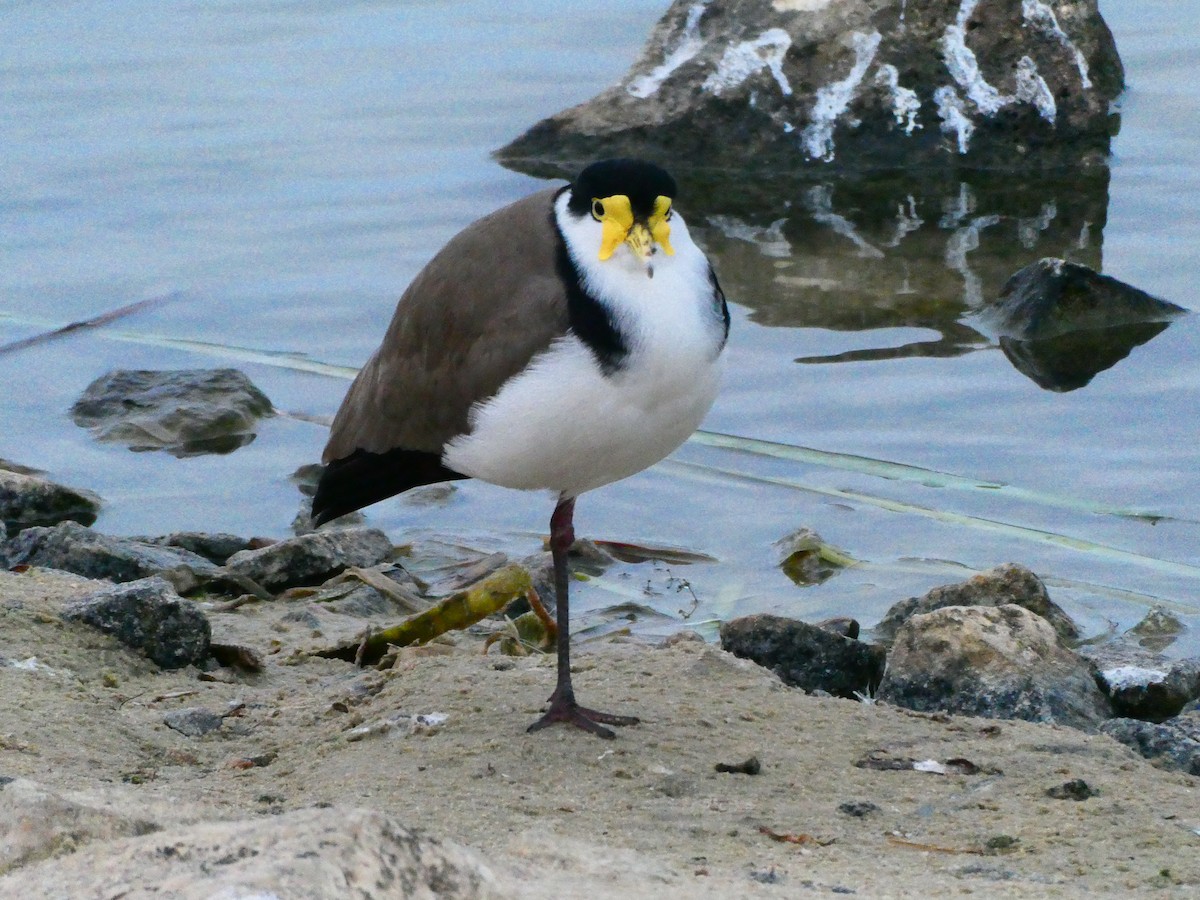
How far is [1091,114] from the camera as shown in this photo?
467 inches

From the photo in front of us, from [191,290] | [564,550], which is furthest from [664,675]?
[191,290]

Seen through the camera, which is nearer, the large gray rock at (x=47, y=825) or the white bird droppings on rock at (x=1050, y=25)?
the large gray rock at (x=47, y=825)

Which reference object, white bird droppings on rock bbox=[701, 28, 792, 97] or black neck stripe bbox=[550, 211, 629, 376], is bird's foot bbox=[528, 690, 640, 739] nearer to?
black neck stripe bbox=[550, 211, 629, 376]

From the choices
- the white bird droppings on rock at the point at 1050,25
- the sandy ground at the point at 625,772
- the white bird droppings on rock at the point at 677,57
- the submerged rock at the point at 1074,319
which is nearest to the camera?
the sandy ground at the point at 625,772

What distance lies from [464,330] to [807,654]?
1.53m

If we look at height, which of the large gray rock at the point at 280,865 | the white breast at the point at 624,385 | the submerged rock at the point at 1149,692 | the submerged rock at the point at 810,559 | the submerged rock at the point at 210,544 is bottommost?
the submerged rock at the point at 210,544

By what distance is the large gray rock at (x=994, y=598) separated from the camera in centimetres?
616

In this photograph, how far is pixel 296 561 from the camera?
670cm

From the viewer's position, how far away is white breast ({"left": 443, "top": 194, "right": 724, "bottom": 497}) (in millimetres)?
4504

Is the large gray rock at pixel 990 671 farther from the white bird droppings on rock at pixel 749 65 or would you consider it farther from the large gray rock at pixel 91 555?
the white bird droppings on rock at pixel 749 65

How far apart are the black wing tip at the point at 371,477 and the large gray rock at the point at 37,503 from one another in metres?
2.14

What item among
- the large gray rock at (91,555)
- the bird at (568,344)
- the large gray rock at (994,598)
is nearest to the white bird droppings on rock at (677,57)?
the large gray rock at (91,555)

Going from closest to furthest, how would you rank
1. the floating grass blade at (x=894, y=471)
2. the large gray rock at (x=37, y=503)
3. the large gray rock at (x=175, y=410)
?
the large gray rock at (x=37, y=503) < the floating grass blade at (x=894, y=471) < the large gray rock at (x=175, y=410)

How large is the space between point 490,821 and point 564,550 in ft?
4.74
